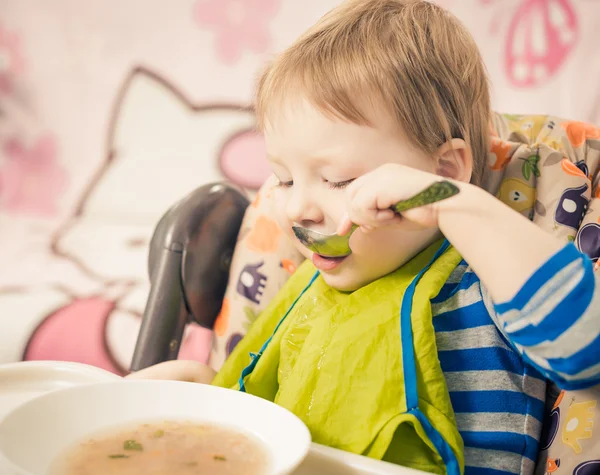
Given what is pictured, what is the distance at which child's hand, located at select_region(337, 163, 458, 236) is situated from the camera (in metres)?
0.66

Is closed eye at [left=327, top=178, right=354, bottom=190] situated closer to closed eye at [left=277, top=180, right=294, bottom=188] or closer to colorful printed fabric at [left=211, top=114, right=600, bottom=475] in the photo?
closed eye at [left=277, top=180, right=294, bottom=188]

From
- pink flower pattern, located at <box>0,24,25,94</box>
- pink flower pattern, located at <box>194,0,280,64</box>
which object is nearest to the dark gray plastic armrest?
pink flower pattern, located at <box>194,0,280,64</box>

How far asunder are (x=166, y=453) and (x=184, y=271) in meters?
0.58

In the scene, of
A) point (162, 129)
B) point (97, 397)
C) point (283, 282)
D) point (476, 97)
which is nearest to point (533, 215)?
point (476, 97)

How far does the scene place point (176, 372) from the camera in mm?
1072

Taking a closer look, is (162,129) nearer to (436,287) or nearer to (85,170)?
(85,170)

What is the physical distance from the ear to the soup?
0.44m

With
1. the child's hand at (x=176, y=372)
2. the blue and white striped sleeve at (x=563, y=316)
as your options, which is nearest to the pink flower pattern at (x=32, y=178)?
the child's hand at (x=176, y=372)

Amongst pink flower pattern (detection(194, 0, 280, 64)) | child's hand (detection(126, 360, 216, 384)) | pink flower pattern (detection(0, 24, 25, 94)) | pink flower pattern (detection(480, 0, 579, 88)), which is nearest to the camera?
child's hand (detection(126, 360, 216, 384))

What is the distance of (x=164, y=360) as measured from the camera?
45.8 inches

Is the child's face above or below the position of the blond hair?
below

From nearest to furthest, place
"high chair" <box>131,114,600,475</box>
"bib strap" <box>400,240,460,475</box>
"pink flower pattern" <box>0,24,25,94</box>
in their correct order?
"bib strap" <box>400,240,460,475</box>
"high chair" <box>131,114,600,475</box>
"pink flower pattern" <box>0,24,25,94</box>

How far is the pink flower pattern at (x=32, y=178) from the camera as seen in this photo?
2.32m

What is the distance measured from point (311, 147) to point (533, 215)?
1.22ft
